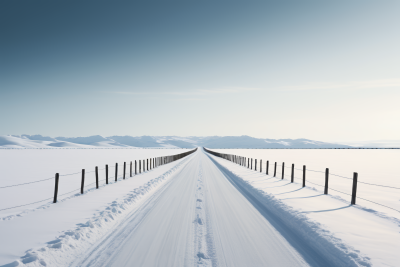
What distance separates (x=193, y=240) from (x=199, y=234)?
1.36ft

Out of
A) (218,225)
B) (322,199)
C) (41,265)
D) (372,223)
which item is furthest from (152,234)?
(322,199)

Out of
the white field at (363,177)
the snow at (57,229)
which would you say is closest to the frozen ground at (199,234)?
the snow at (57,229)

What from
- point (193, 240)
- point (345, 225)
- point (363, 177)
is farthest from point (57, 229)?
point (363, 177)

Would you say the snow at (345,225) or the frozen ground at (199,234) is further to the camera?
the snow at (345,225)

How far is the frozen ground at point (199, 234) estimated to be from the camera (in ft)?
15.0

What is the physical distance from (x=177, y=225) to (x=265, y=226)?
8.18 feet

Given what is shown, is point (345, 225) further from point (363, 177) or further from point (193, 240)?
point (363, 177)

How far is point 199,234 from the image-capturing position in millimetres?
5750

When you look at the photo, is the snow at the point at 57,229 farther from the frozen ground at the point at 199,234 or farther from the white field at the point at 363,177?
the white field at the point at 363,177

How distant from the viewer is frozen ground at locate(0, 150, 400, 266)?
Result: 15.0ft

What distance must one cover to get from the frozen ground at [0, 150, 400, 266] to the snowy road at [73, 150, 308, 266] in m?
0.02

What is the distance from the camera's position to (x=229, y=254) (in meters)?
4.70

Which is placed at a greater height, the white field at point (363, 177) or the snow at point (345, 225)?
the snow at point (345, 225)

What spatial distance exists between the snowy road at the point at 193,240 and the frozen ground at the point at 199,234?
0.02m
